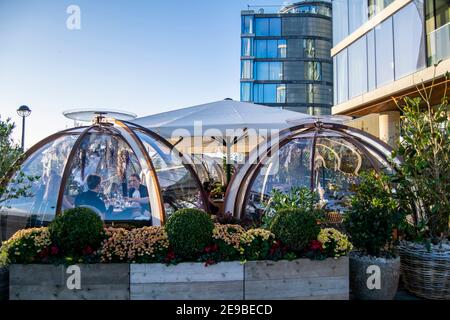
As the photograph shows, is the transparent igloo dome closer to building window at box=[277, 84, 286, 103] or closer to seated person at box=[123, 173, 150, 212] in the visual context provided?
seated person at box=[123, 173, 150, 212]

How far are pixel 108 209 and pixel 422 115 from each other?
448 cm

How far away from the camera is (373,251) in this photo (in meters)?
4.24

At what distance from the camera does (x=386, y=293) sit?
4.05 m

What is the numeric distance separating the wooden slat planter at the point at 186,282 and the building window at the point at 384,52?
13.6 m

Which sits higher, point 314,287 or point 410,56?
point 410,56

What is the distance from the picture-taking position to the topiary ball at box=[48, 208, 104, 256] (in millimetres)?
3842

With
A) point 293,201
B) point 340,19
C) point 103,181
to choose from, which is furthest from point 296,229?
point 340,19

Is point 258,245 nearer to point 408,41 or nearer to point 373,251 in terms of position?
point 373,251

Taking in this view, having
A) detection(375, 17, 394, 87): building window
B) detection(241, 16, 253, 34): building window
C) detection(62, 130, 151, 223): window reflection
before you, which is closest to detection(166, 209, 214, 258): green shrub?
detection(62, 130, 151, 223): window reflection

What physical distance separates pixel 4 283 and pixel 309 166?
14.5ft

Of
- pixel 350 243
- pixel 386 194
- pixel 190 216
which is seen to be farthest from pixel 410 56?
pixel 190 216

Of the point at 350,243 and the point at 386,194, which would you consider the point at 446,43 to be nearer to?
the point at 386,194

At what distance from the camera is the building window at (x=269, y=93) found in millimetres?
43750

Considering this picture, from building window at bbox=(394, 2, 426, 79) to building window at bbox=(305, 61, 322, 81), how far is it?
97.9 feet
